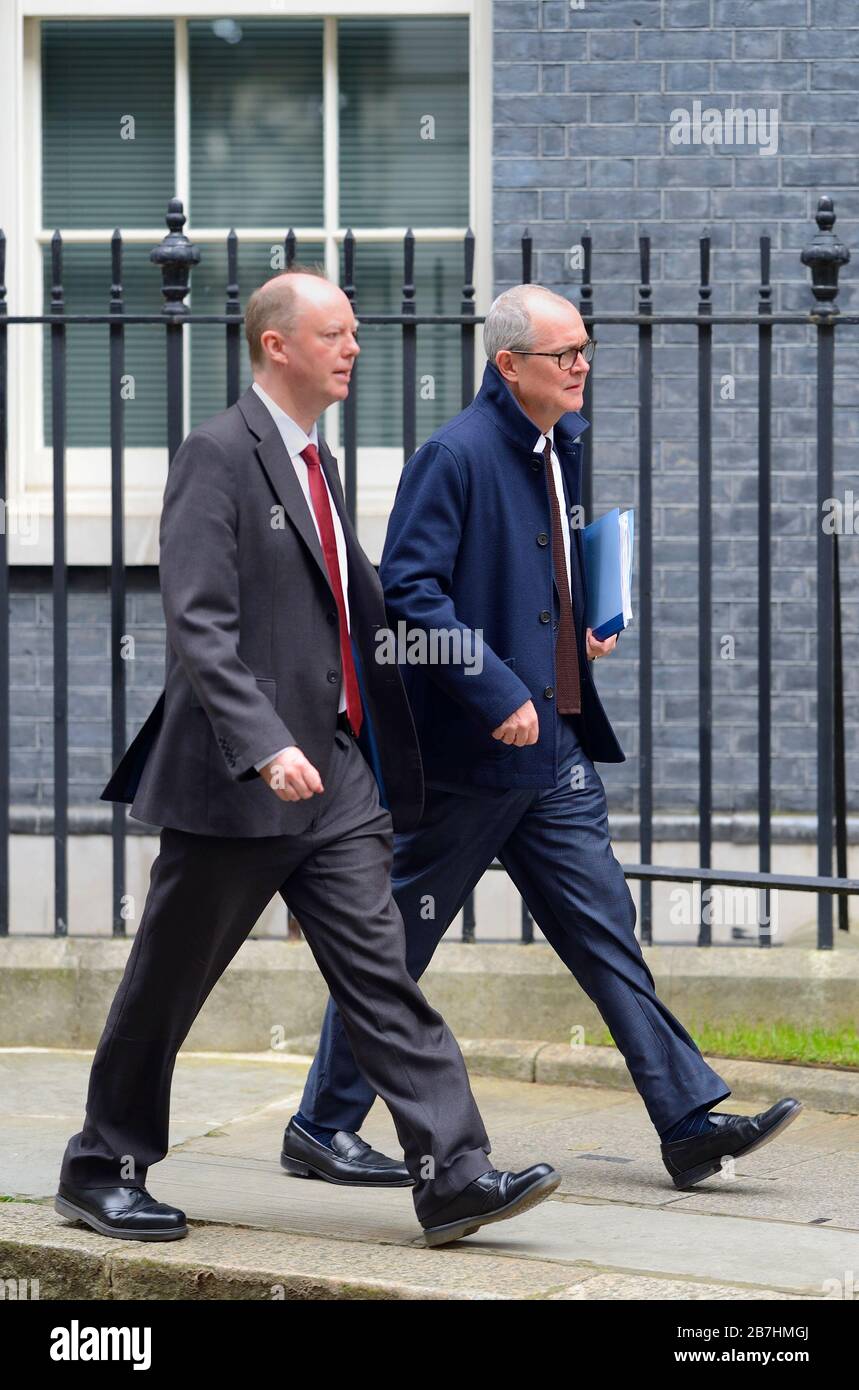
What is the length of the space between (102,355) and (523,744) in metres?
3.89

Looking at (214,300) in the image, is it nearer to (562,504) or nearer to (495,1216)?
(562,504)

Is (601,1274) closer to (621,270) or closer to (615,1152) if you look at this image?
(615,1152)

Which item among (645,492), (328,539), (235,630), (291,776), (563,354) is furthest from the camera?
(645,492)

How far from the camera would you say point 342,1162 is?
482 cm

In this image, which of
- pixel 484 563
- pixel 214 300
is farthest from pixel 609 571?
pixel 214 300

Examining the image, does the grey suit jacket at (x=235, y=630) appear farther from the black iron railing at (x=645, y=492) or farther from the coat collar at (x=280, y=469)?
the black iron railing at (x=645, y=492)

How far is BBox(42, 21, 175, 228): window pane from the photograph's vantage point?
778 cm

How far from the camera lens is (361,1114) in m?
4.90

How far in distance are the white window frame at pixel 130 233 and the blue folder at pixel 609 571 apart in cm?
258

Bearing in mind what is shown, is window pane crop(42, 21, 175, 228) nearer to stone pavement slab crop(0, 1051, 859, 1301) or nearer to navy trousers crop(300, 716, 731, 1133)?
stone pavement slab crop(0, 1051, 859, 1301)

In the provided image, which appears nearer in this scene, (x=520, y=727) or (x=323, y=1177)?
(x=520, y=727)

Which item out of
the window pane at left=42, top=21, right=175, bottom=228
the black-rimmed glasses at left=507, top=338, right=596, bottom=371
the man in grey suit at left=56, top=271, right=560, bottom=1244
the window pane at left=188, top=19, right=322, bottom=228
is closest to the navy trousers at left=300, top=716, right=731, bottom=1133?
the man in grey suit at left=56, top=271, right=560, bottom=1244

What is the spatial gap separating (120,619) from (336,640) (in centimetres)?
197
